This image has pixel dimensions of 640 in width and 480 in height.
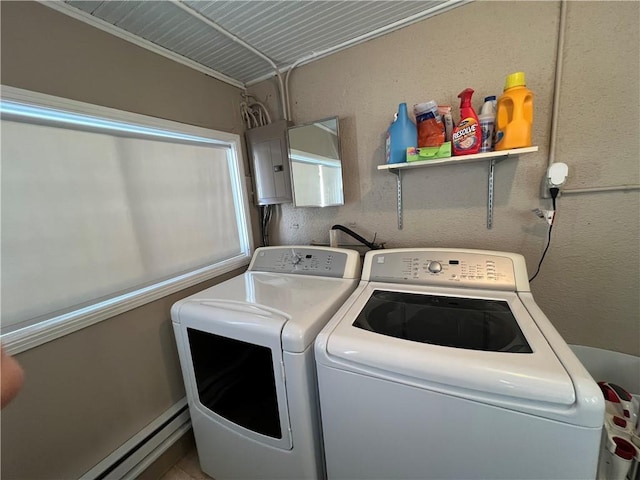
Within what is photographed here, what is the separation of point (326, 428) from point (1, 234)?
4.59 ft

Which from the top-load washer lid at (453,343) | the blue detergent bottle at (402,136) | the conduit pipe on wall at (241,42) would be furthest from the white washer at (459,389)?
the conduit pipe on wall at (241,42)

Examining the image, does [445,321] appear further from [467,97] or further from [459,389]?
[467,97]

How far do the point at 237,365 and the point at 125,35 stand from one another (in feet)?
5.49

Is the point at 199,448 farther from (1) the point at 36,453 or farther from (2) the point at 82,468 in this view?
(1) the point at 36,453

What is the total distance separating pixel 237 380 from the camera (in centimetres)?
113

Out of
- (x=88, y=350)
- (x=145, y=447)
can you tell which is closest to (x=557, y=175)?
(x=88, y=350)

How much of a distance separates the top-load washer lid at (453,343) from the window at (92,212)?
113cm

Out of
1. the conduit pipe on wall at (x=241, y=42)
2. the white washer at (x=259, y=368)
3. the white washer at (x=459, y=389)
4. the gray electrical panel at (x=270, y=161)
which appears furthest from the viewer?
the gray electrical panel at (x=270, y=161)

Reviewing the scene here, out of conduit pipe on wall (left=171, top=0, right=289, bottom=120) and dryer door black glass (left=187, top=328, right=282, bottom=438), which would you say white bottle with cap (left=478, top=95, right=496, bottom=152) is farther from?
dryer door black glass (left=187, top=328, right=282, bottom=438)

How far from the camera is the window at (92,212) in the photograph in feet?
3.23

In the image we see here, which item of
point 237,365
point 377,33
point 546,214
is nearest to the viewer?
point 237,365

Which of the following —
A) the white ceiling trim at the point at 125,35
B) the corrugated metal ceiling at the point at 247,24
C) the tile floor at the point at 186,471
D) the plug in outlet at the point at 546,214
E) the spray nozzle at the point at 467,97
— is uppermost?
the corrugated metal ceiling at the point at 247,24

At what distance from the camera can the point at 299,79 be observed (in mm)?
1750

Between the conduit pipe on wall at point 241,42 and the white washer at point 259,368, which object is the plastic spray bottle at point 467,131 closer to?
the white washer at point 259,368
